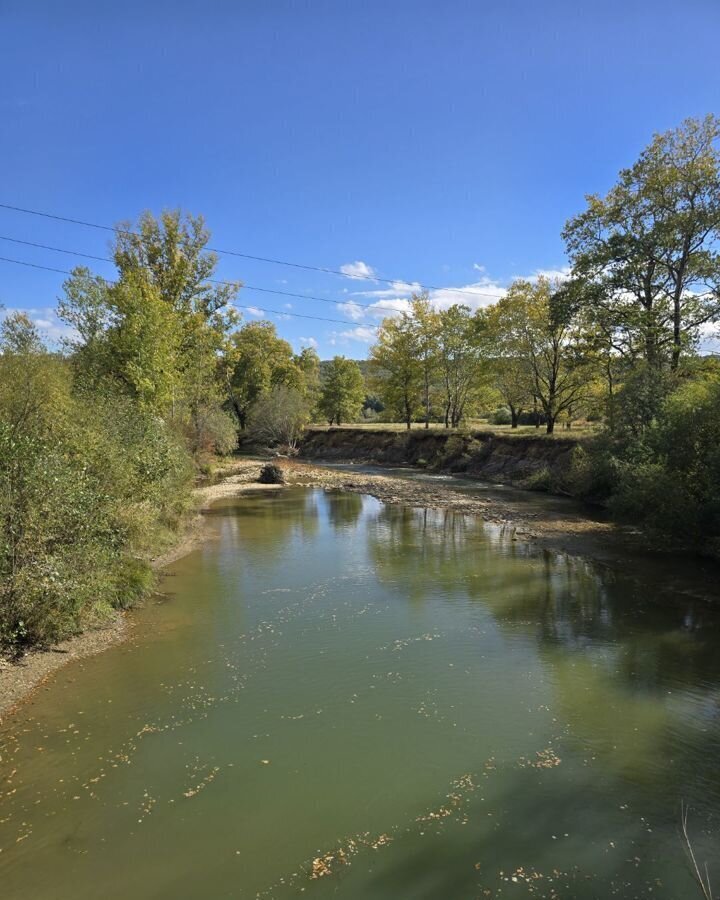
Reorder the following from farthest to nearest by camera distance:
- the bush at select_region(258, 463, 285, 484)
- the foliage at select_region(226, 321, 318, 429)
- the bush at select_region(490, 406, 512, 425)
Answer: the foliage at select_region(226, 321, 318, 429) < the bush at select_region(490, 406, 512, 425) < the bush at select_region(258, 463, 285, 484)

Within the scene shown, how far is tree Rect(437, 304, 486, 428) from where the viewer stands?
4697cm

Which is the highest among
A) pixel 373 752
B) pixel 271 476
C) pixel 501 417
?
pixel 501 417

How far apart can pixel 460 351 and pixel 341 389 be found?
2475 cm

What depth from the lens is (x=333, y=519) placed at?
25031 millimetres

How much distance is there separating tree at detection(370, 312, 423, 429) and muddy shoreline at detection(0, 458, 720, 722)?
49.2ft

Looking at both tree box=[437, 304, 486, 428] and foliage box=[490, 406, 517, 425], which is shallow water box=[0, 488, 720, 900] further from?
foliage box=[490, 406, 517, 425]

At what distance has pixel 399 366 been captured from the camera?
54062 millimetres

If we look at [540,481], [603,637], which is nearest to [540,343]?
[540,481]

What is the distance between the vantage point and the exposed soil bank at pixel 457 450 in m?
34.5

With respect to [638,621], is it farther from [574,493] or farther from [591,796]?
[574,493]

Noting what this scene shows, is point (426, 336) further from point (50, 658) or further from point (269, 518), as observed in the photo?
point (50, 658)

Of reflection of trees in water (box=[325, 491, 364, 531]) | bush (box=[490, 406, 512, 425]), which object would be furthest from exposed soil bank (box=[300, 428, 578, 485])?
bush (box=[490, 406, 512, 425])

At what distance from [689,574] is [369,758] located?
1227 cm

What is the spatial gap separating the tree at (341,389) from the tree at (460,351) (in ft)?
69.8
